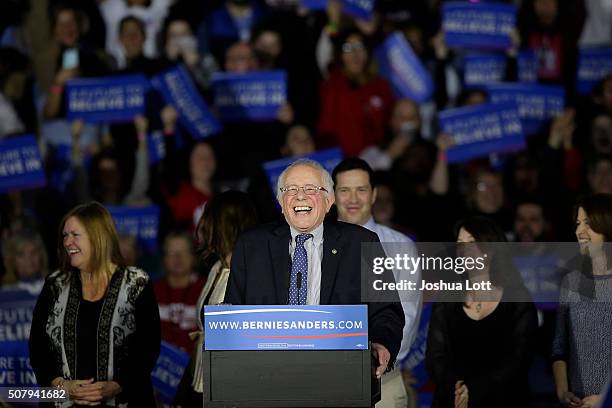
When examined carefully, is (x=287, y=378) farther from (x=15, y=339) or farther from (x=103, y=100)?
(x=103, y=100)

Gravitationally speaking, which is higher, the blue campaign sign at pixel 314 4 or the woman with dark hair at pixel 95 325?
the blue campaign sign at pixel 314 4

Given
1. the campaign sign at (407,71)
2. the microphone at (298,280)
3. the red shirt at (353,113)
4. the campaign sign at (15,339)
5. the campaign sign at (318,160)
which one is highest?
the campaign sign at (407,71)

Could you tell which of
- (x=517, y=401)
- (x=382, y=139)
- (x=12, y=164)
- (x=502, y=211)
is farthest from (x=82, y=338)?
(x=382, y=139)

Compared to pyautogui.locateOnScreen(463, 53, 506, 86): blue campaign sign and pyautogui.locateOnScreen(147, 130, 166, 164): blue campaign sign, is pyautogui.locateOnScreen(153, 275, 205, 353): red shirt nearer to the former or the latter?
pyautogui.locateOnScreen(147, 130, 166, 164): blue campaign sign

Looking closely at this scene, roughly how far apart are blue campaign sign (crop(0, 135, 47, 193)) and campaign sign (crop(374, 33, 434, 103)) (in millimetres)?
2846

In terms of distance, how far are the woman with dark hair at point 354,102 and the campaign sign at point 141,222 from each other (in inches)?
62.2

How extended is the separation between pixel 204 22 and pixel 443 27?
6.41ft

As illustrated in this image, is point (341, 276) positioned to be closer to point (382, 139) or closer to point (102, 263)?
point (102, 263)

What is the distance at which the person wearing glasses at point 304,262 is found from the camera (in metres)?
4.92

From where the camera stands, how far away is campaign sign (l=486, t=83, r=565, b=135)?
9.47m

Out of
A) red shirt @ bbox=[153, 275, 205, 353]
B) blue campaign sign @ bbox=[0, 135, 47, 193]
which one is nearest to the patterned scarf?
red shirt @ bbox=[153, 275, 205, 353]

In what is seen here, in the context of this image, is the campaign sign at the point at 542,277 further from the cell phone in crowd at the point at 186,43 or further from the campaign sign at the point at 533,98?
the cell phone in crowd at the point at 186,43

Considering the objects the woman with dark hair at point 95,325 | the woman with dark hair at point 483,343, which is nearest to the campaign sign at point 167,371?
the woman with dark hair at point 95,325

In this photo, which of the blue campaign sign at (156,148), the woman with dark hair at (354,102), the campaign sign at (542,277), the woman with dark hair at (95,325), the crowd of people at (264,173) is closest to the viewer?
the woman with dark hair at (95,325)
